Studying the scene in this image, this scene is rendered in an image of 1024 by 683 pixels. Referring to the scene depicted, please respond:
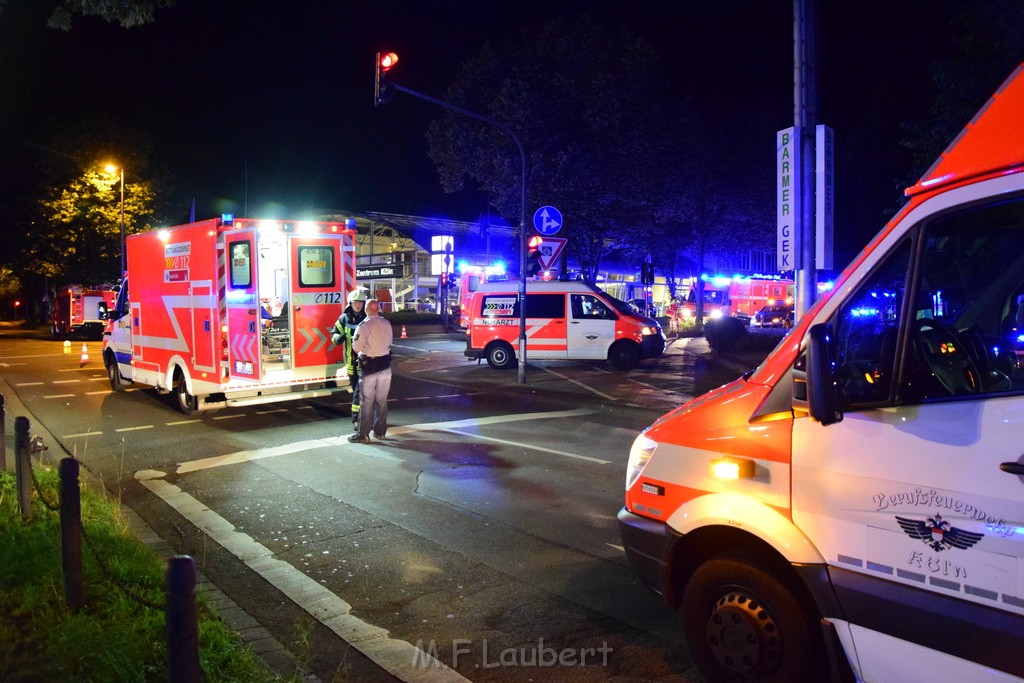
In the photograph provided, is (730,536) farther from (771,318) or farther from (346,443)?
(771,318)

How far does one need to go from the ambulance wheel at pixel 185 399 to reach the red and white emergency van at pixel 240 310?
0.05 ft

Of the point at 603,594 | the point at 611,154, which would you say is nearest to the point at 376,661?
the point at 603,594

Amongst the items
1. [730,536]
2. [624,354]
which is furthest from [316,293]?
[730,536]

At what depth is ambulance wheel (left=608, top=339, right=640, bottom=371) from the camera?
761 inches

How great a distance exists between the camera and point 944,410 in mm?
2883

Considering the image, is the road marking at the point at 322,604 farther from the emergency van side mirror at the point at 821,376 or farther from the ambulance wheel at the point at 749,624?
the emergency van side mirror at the point at 821,376

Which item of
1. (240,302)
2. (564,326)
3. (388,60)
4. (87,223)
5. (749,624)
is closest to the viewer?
(749,624)

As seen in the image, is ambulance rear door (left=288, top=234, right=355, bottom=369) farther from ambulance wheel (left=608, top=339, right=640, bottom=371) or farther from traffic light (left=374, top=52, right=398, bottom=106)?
ambulance wheel (left=608, top=339, right=640, bottom=371)

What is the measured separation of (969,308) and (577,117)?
22473 mm

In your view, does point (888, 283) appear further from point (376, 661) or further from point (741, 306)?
point (741, 306)

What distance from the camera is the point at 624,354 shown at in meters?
19.4

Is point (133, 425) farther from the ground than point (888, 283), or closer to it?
closer to it

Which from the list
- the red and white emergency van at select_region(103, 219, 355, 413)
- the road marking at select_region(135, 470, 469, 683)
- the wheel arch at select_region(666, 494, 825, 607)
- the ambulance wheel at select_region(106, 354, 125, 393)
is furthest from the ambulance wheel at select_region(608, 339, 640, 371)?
the wheel arch at select_region(666, 494, 825, 607)

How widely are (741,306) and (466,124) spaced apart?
956 inches
